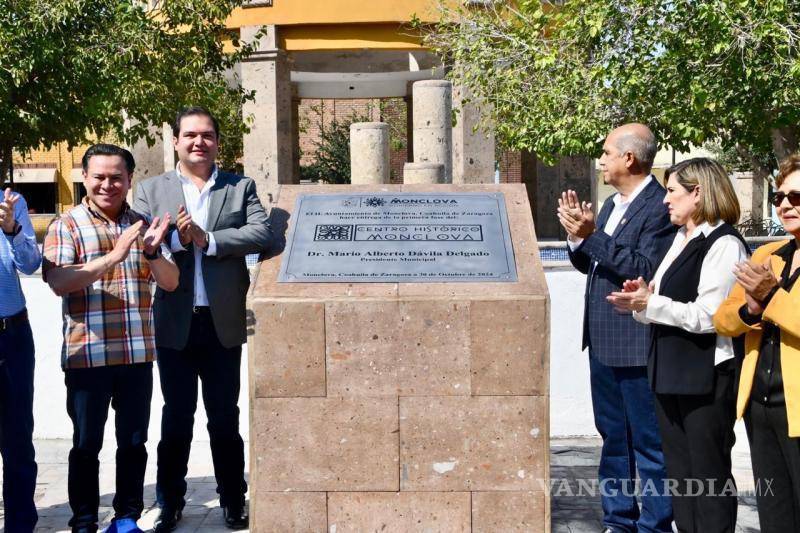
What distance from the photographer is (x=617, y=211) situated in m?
4.68

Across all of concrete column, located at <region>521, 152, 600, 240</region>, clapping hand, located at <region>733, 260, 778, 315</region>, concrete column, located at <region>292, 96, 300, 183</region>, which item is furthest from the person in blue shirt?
concrete column, located at <region>521, 152, 600, 240</region>

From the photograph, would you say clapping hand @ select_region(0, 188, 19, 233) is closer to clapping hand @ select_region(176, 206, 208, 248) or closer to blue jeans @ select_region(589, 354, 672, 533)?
clapping hand @ select_region(176, 206, 208, 248)

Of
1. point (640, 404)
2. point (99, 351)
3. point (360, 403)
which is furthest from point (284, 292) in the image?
point (640, 404)

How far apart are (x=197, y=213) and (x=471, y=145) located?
1196cm

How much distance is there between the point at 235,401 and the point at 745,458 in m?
3.33

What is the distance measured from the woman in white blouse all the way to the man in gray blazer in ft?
5.88

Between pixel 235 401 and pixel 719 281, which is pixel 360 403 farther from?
pixel 719 281

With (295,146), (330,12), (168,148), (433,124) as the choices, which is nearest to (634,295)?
(433,124)

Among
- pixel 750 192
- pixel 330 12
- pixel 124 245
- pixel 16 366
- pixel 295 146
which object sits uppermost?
pixel 330 12

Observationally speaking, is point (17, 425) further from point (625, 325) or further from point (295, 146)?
point (295, 146)

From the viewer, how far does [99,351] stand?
14.2ft

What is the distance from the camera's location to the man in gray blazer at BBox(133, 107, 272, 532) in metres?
4.60

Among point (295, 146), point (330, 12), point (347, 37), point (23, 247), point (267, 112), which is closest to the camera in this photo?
point (23, 247)

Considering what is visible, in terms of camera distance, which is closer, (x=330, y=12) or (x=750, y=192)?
(x=330, y=12)
